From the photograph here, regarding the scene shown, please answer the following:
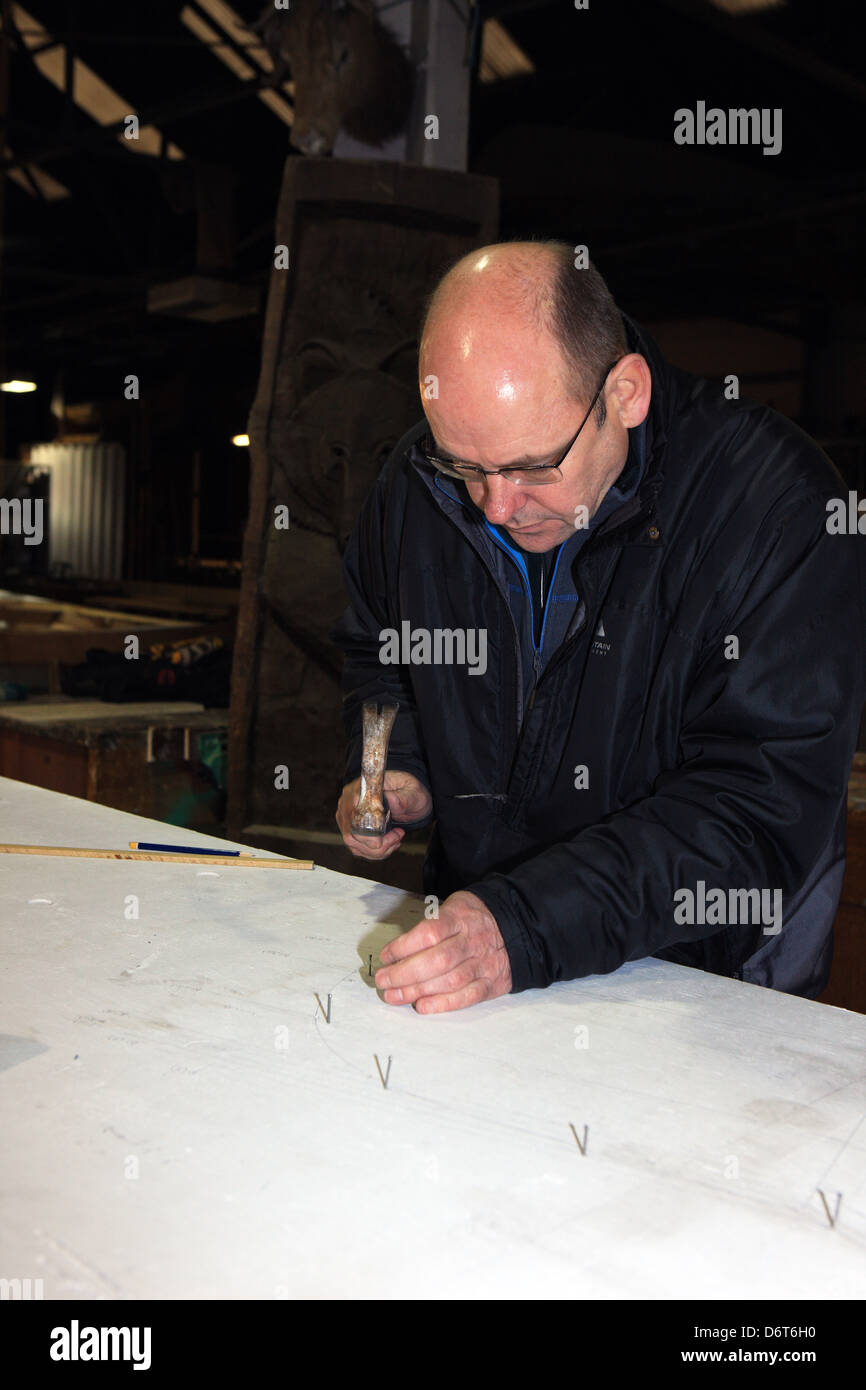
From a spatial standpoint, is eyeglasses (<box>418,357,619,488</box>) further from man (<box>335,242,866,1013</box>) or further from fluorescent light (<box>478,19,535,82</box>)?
fluorescent light (<box>478,19,535,82</box>)

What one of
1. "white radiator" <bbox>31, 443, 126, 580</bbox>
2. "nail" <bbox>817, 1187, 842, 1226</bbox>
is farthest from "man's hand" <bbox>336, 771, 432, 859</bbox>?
"white radiator" <bbox>31, 443, 126, 580</bbox>

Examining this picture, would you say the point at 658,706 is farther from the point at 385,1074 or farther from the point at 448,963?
the point at 385,1074

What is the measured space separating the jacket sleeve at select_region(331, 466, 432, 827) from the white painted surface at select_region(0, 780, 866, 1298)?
1.68ft

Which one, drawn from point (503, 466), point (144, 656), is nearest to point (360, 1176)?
point (503, 466)

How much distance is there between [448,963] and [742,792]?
16.5 inches

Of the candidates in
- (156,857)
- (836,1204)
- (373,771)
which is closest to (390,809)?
(373,771)

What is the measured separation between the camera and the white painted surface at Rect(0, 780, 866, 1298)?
35.5 inches

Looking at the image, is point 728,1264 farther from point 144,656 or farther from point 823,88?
point 823,88

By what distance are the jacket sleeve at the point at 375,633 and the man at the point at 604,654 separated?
2.5 inches

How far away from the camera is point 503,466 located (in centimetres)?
167

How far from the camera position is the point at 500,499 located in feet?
5.61

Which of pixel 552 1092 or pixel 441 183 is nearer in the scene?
pixel 552 1092
